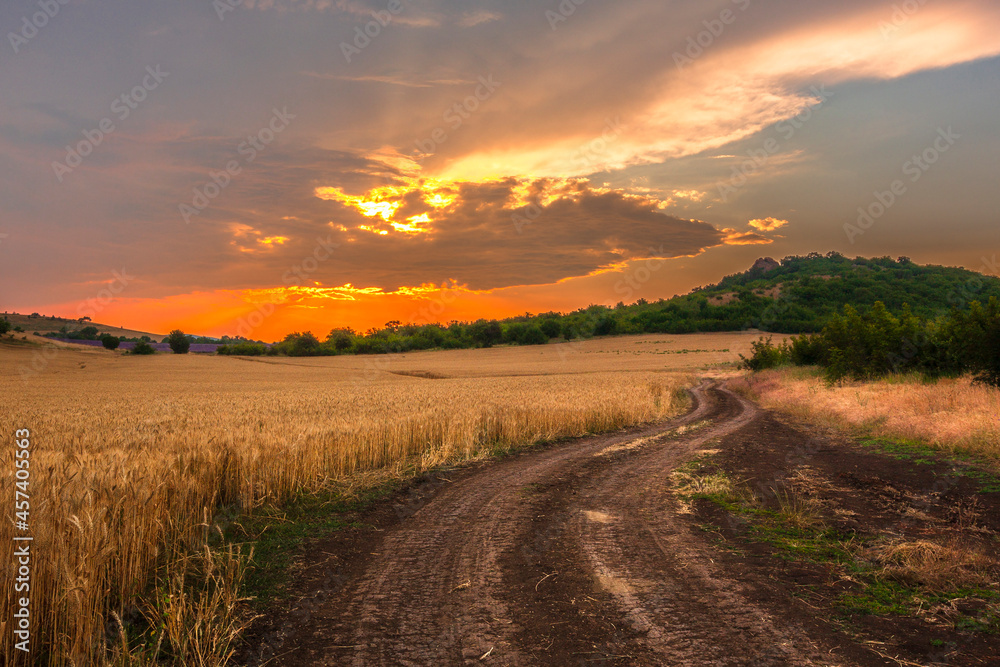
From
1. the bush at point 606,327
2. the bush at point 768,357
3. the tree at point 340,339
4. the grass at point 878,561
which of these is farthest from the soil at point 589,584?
the tree at point 340,339

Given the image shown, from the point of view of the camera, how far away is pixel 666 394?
29375 millimetres

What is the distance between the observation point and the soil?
13.4 feet

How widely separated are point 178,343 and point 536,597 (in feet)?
A: 452

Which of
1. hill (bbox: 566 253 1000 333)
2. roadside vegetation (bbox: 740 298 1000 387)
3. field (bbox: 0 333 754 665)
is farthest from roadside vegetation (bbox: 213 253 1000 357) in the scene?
field (bbox: 0 333 754 665)

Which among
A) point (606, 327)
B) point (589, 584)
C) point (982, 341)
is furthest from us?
point (606, 327)

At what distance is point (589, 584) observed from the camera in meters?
5.39

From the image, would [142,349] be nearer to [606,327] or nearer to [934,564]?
[606,327]

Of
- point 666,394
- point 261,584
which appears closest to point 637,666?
point 261,584

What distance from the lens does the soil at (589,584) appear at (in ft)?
13.4

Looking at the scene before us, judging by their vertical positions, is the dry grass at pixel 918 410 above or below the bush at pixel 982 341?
below

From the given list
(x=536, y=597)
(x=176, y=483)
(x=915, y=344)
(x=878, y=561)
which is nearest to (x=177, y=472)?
(x=176, y=483)

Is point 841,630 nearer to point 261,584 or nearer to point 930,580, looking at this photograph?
point 930,580

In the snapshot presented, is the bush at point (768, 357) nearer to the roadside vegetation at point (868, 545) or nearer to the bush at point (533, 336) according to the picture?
the roadside vegetation at point (868, 545)

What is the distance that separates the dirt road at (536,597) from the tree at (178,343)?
437 ft
